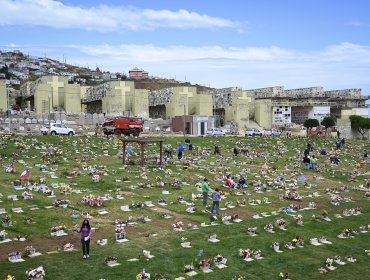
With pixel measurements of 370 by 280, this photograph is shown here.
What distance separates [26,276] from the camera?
1089 cm

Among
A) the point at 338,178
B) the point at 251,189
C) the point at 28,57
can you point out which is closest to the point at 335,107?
the point at 338,178

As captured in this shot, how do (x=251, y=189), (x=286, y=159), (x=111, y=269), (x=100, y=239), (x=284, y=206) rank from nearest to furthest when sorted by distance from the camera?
1. (x=111, y=269)
2. (x=100, y=239)
3. (x=284, y=206)
4. (x=251, y=189)
5. (x=286, y=159)

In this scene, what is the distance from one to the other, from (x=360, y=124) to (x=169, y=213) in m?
62.8

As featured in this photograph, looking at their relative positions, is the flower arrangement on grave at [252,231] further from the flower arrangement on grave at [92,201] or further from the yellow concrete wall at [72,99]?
the yellow concrete wall at [72,99]

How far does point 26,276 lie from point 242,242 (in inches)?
279

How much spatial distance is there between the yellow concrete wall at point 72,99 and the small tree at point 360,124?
43.9 m

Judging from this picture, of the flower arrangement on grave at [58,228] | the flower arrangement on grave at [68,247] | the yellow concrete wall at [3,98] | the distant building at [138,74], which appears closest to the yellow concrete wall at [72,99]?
the yellow concrete wall at [3,98]

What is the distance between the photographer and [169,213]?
18328 mm

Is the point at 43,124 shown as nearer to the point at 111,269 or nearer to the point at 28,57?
the point at 111,269

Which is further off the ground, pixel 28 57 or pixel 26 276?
pixel 28 57

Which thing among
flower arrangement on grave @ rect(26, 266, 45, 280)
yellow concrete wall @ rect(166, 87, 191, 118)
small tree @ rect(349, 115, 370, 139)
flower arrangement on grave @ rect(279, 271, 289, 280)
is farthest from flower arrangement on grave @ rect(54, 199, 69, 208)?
small tree @ rect(349, 115, 370, 139)

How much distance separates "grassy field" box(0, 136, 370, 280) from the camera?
1262 cm

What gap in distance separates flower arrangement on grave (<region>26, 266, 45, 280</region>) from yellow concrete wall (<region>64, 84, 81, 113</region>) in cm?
5356

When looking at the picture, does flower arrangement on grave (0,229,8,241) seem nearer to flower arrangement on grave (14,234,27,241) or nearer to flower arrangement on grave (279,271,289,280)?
flower arrangement on grave (14,234,27,241)
